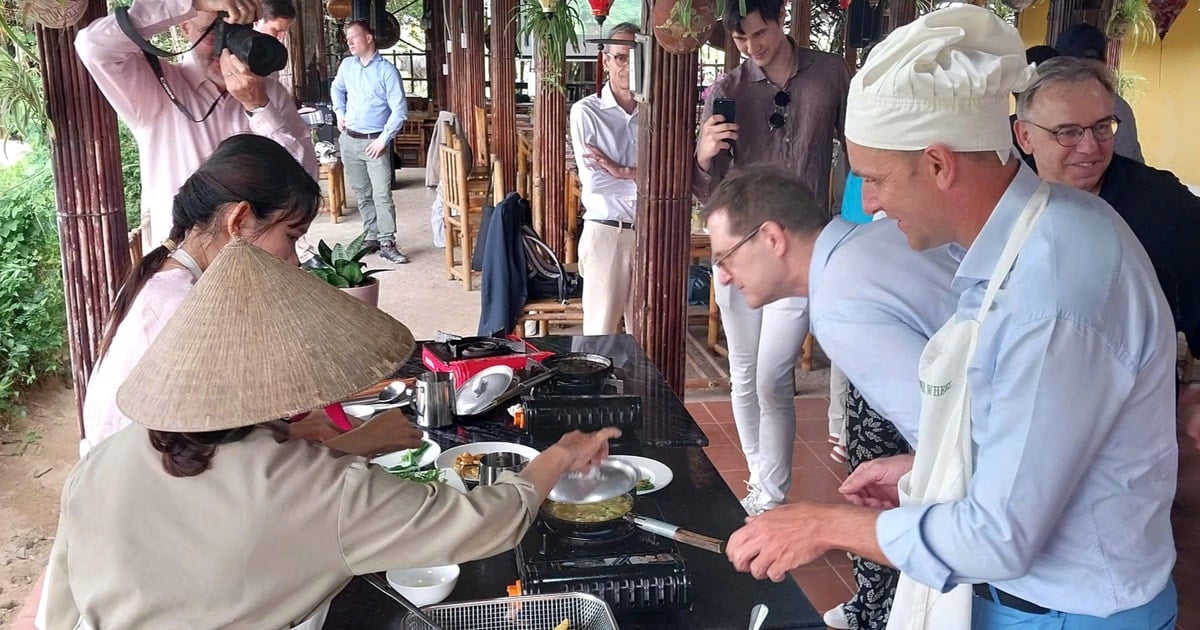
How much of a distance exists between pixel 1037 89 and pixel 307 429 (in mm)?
1885

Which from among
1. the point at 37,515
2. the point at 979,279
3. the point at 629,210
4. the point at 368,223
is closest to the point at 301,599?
the point at 979,279

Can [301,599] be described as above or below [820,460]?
above

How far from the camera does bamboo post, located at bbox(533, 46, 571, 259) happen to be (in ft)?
20.1

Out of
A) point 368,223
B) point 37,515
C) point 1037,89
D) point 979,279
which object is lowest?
point 37,515

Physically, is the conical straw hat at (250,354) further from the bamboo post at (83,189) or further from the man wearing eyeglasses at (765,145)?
the man wearing eyeglasses at (765,145)

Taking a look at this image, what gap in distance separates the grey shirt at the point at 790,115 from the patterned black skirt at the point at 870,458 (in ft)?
3.76

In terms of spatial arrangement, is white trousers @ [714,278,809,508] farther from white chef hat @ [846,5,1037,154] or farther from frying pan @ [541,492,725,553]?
white chef hat @ [846,5,1037,154]

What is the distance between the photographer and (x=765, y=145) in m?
3.51

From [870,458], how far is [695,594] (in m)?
1.03

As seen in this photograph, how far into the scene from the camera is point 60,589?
1.33 metres

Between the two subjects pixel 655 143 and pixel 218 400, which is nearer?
pixel 218 400

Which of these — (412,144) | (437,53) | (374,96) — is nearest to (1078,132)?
(374,96)

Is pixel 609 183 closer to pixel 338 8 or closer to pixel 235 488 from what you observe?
pixel 235 488

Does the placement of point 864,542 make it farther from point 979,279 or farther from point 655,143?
point 655,143
